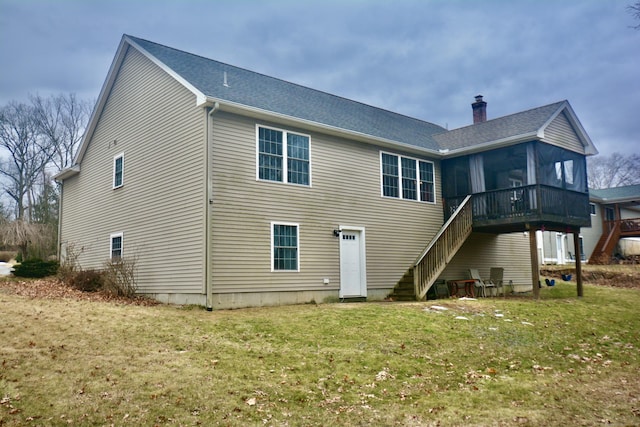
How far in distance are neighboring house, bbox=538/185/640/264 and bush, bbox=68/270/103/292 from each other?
23131 mm

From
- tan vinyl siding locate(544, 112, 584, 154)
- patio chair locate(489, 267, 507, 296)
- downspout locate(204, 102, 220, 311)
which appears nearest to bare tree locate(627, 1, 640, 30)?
tan vinyl siding locate(544, 112, 584, 154)

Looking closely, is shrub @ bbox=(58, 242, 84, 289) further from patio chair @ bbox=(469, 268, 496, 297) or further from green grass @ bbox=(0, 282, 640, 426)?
patio chair @ bbox=(469, 268, 496, 297)

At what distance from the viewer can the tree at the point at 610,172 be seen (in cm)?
5472

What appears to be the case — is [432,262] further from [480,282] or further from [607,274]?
[607,274]

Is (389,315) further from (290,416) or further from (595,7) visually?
(595,7)

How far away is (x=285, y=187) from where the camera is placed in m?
14.9

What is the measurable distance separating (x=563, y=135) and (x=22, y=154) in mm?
34872

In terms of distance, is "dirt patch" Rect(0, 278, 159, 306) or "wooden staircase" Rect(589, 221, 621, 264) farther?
"wooden staircase" Rect(589, 221, 621, 264)

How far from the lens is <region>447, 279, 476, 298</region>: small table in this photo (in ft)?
61.8

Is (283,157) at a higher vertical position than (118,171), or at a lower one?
lower

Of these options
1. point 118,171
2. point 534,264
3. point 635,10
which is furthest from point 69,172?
point 635,10

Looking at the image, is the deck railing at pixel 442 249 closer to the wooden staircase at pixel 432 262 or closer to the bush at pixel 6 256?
the wooden staircase at pixel 432 262

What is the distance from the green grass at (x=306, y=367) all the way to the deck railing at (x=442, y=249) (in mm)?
3346

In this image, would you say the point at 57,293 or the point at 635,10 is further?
the point at 57,293
